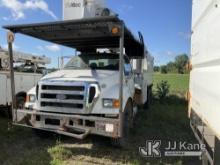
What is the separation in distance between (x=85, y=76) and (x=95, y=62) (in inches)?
43.3

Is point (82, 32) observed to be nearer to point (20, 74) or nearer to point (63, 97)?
point (63, 97)

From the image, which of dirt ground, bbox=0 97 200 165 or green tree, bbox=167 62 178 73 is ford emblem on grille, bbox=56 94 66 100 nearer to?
dirt ground, bbox=0 97 200 165

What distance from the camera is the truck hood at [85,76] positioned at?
245 inches

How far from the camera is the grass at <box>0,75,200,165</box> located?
575cm

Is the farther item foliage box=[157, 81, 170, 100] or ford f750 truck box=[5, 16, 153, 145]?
foliage box=[157, 81, 170, 100]

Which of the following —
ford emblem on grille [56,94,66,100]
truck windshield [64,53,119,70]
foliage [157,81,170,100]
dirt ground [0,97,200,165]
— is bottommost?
dirt ground [0,97,200,165]

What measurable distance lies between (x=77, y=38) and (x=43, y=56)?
543 cm

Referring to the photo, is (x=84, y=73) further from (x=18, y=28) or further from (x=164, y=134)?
(x=164, y=134)

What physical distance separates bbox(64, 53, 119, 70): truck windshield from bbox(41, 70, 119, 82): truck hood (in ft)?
1.23

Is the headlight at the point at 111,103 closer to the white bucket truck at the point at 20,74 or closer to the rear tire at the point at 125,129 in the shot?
the rear tire at the point at 125,129

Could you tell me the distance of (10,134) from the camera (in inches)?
294

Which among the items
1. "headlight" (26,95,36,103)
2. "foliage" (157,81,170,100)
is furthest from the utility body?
"foliage" (157,81,170,100)

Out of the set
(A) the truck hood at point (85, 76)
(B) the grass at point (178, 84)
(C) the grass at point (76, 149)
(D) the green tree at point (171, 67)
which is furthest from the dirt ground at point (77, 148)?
(D) the green tree at point (171, 67)

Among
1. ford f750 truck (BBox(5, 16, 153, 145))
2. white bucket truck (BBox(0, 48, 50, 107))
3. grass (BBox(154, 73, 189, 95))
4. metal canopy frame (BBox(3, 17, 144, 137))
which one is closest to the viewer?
metal canopy frame (BBox(3, 17, 144, 137))
